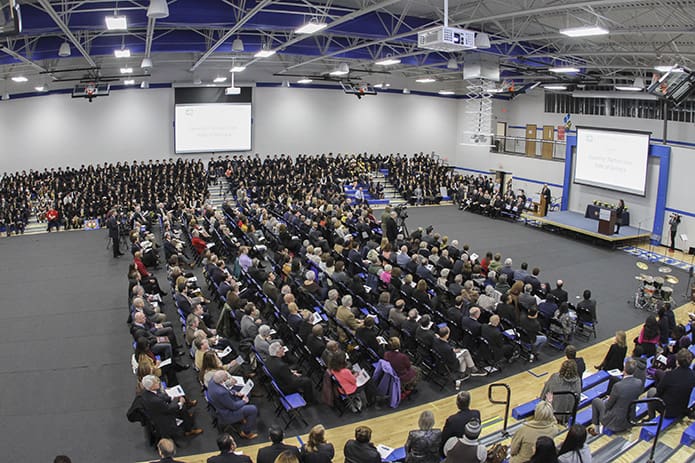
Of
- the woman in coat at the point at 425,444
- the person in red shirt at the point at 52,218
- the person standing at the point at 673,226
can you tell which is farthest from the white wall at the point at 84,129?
the woman in coat at the point at 425,444

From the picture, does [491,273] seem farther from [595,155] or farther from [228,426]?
[595,155]

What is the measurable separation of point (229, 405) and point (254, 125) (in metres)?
21.6

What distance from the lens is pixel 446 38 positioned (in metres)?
8.51

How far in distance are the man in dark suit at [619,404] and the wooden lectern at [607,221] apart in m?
11.8

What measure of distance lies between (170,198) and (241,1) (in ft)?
33.1

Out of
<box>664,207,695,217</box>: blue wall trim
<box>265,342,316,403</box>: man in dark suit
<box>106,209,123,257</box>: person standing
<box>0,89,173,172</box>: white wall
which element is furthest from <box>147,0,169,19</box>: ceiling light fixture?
<box>0,89,173,172</box>: white wall

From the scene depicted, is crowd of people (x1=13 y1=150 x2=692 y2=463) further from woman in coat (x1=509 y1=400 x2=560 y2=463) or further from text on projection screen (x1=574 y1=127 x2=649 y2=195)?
text on projection screen (x1=574 y1=127 x2=649 y2=195)

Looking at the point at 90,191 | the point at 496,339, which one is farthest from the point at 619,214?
the point at 90,191

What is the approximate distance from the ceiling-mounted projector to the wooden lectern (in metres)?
10.4

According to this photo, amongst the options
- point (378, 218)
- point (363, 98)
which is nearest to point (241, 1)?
point (378, 218)

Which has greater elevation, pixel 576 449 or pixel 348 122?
pixel 348 122

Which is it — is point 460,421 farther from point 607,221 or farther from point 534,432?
point 607,221

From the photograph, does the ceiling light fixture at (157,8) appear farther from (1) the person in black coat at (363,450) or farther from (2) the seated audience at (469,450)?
(2) the seated audience at (469,450)

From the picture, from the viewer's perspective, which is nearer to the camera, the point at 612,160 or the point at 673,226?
the point at 673,226
